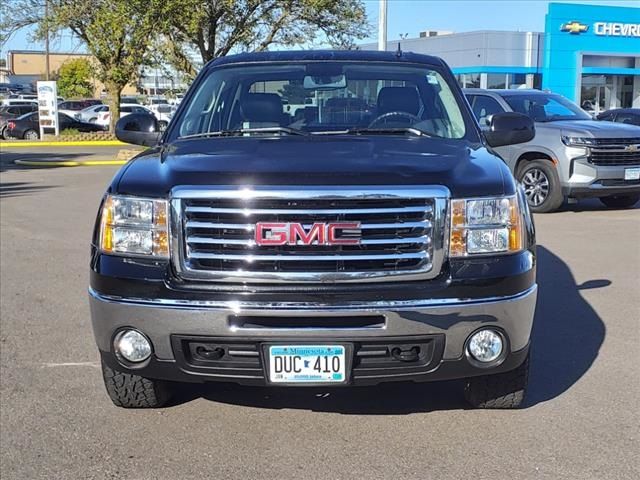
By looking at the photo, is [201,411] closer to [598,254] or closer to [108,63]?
[598,254]

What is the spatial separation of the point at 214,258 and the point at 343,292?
61 cm

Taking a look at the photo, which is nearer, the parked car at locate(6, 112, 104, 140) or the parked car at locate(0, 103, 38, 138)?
the parked car at locate(6, 112, 104, 140)

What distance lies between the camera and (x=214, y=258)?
3.50 metres

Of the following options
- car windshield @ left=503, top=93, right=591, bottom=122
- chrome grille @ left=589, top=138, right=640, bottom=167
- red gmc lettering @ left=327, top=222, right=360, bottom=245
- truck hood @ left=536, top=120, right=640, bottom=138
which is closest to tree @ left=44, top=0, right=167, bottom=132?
car windshield @ left=503, top=93, right=591, bottom=122

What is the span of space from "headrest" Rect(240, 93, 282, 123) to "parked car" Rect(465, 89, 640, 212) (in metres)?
6.73

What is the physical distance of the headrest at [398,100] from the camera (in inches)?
192

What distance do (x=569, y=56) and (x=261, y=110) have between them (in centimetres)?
3931

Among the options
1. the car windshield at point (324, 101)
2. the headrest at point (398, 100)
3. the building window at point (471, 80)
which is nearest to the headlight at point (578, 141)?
the car windshield at point (324, 101)

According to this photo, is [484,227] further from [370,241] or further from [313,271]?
[313,271]

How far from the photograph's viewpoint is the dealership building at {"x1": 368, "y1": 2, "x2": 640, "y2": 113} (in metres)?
40.4

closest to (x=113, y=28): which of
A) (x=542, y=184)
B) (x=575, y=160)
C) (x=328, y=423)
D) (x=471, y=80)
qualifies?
(x=542, y=184)

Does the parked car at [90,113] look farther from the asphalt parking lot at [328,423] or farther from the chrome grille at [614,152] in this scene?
the asphalt parking lot at [328,423]

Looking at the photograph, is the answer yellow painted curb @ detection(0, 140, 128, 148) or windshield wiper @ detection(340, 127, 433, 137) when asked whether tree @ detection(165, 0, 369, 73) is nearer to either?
yellow painted curb @ detection(0, 140, 128, 148)

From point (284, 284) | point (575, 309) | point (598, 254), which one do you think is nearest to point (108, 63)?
point (598, 254)
